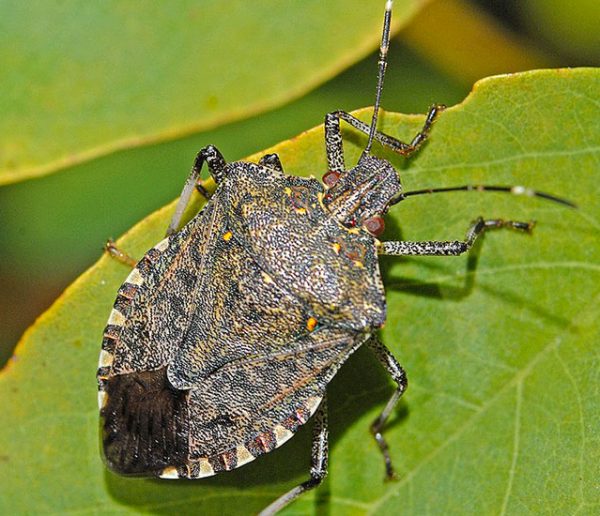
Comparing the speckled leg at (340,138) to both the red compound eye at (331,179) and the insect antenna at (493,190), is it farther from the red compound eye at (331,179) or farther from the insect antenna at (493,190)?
the insect antenna at (493,190)

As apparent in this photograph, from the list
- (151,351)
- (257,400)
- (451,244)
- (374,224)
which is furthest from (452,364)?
(151,351)

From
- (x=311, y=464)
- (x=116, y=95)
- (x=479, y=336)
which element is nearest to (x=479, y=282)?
(x=479, y=336)

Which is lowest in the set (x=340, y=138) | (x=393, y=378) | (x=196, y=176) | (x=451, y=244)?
(x=393, y=378)

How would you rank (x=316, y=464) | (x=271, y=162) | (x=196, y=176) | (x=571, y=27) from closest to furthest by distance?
(x=271, y=162), (x=316, y=464), (x=196, y=176), (x=571, y=27)

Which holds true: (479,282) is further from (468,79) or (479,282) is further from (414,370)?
(468,79)

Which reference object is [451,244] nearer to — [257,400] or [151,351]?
[257,400]

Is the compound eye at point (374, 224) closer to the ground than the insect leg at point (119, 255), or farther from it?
farther from it

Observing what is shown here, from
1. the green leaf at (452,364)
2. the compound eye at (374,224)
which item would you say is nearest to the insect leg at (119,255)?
the green leaf at (452,364)
